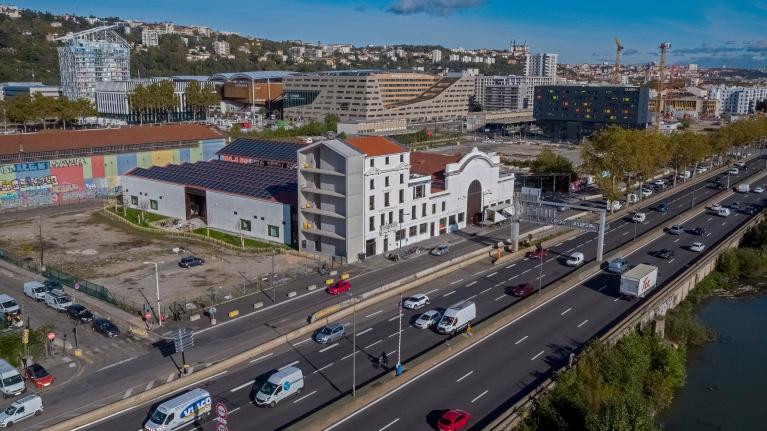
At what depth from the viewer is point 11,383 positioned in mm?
31734

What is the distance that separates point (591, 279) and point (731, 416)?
1717cm

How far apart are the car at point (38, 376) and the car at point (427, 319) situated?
2161cm

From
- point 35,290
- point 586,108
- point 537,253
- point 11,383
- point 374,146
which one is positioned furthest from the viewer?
point 586,108

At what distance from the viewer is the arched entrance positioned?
69.2 m

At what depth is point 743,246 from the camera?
6850 cm

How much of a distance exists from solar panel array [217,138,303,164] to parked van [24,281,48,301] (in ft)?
129

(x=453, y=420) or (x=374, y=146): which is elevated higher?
(x=374, y=146)

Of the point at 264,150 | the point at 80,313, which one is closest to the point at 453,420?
the point at 80,313

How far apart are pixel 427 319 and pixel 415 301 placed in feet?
12.4

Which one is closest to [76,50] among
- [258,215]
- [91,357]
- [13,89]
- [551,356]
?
[13,89]

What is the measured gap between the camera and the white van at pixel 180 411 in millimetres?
28000

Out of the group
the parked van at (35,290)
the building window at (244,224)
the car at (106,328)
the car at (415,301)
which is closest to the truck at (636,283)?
the car at (415,301)

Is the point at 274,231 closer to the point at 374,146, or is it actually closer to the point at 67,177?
the point at 374,146

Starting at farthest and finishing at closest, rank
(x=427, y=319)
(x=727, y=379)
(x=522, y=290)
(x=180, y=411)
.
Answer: (x=522, y=290) < (x=427, y=319) < (x=727, y=379) < (x=180, y=411)
